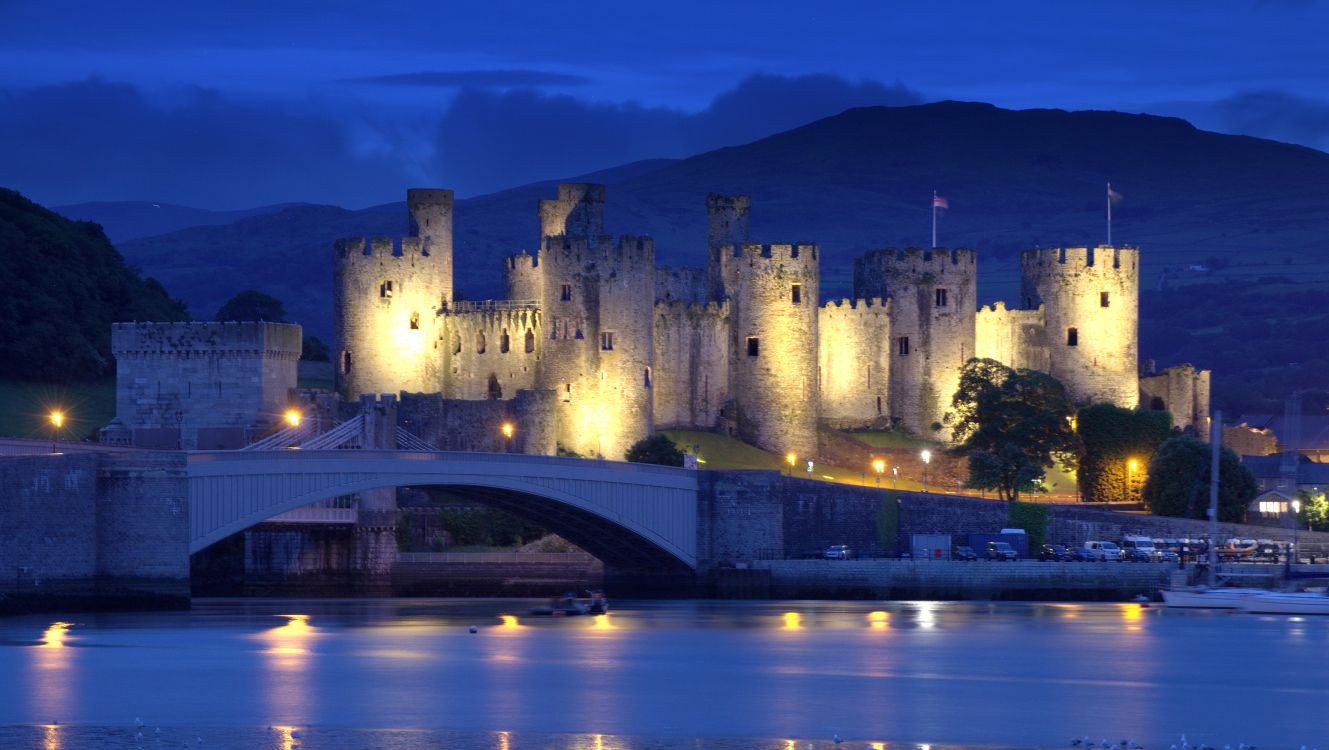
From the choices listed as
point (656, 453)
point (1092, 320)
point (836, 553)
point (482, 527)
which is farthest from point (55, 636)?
point (1092, 320)

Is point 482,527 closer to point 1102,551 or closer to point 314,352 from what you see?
point 1102,551

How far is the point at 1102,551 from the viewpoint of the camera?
79250 millimetres

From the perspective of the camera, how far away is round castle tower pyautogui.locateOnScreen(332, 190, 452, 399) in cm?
8906

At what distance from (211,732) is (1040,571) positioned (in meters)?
36.7

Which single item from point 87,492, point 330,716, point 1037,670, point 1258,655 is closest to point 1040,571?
point 1258,655

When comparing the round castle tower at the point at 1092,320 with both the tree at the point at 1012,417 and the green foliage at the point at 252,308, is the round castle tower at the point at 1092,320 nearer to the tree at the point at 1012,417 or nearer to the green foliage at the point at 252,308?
the tree at the point at 1012,417

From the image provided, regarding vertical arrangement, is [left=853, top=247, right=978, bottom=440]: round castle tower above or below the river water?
above

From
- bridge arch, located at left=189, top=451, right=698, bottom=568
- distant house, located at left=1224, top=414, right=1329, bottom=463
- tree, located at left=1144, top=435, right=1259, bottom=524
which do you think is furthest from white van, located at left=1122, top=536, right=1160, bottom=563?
distant house, located at left=1224, top=414, right=1329, bottom=463

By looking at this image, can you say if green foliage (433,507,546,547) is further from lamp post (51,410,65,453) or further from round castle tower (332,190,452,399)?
lamp post (51,410,65,453)

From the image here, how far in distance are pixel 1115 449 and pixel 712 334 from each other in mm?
14017

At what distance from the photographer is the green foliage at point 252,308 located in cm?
13475

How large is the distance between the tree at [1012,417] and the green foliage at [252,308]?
51020mm

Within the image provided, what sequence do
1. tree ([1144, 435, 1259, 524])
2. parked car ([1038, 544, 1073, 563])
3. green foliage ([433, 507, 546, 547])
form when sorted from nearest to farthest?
parked car ([1038, 544, 1073, 563]) < green foliage ([433, 507, 546, 547]) < tree ([1144, 435, 1259, 524])

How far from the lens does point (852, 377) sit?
96.5m
